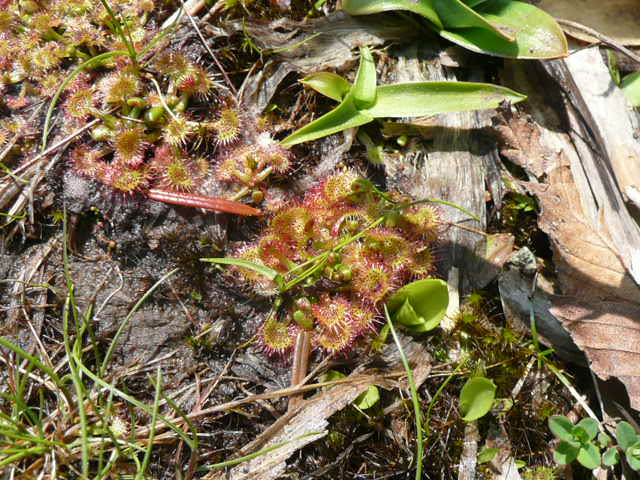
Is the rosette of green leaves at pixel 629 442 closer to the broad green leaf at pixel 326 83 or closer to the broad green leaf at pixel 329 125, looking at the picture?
the broad green leaf at pixel 329 125

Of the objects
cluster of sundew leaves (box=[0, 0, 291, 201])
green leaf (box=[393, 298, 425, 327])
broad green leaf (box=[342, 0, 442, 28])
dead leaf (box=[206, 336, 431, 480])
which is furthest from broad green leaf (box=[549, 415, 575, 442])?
broad green leaf (box=[342, 0, 442, 28])

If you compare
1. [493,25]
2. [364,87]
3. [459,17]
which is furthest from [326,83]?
[493,25]

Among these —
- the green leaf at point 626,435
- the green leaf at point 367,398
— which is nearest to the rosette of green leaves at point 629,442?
the green leaf at point 626,435

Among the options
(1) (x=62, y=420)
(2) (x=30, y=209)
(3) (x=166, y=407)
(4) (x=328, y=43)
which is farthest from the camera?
(4) (x=328, y=43)

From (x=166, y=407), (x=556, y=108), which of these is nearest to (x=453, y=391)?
(x=166, y=407)

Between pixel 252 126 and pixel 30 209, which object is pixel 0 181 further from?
pixel 252 126

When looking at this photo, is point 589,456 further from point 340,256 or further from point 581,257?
point 340,256
